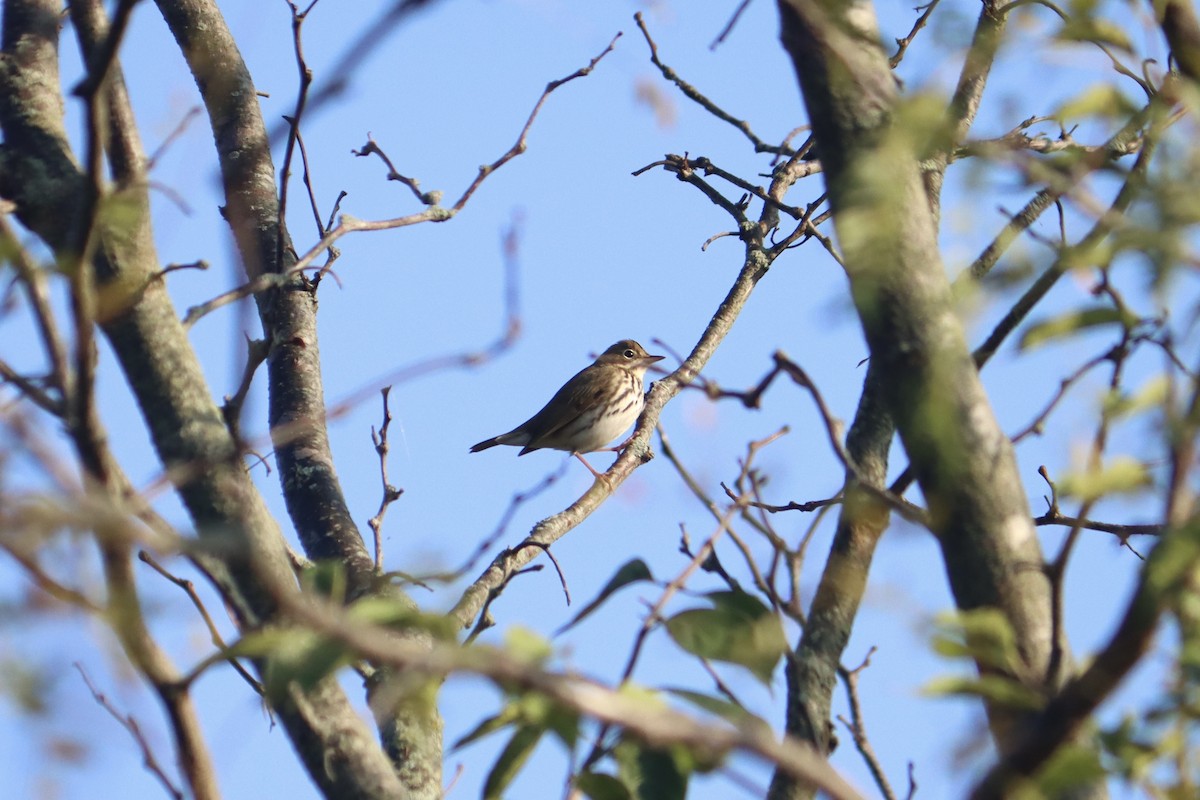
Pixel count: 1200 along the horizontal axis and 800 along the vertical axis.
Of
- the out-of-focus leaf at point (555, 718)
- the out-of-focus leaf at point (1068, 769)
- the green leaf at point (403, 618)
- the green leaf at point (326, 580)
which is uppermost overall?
the green leaf at point (326, 580)

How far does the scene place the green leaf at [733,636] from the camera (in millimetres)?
2416

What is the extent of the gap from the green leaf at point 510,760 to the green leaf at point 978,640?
2.19 ft

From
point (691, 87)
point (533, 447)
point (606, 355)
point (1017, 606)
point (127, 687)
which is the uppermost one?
point (606, 355)

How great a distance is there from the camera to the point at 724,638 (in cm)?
243

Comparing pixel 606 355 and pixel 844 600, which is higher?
pixel 606 355

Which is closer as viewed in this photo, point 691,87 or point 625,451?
point 691,87

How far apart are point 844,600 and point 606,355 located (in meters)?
12.9

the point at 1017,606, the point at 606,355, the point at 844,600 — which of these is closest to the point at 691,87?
the point at 844,600

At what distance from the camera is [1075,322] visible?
2055 mm

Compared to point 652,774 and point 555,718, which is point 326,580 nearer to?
point 555,718

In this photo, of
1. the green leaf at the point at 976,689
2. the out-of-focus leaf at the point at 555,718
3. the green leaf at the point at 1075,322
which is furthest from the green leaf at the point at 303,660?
the green leaf at the point at 1075,322

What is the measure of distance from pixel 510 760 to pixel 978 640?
2.62ft

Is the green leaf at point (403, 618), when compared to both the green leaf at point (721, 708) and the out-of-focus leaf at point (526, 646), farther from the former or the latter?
the green leaf at point (721, 708)

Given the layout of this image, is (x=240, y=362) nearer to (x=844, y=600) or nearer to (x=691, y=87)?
(x=844, y=600)
